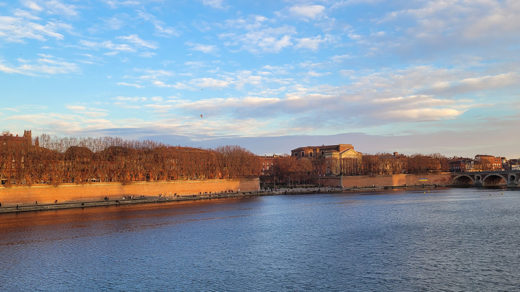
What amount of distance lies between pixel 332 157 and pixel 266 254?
96.3 meters

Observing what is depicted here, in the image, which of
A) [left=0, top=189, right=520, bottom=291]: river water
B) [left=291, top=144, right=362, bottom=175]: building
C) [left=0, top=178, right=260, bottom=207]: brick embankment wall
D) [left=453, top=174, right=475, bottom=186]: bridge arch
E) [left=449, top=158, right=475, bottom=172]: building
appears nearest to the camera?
[left=0, top=189, right=520, bottom=291]: river water

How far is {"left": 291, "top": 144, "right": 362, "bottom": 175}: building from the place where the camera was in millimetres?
106125

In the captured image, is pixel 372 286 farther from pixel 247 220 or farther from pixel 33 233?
pixel 33 233

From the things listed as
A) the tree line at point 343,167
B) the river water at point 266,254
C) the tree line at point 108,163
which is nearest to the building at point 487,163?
the tree line at point 343,167

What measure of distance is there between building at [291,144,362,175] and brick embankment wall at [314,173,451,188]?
27.9 feet

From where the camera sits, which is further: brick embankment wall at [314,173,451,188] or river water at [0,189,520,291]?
brick embankment wall at [314,173,451,188]

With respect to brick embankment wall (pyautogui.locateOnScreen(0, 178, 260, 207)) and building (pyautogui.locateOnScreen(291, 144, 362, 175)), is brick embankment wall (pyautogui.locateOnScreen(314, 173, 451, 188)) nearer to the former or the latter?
building (pyautogui.locateOnScreen(291, 144, 362, 175))

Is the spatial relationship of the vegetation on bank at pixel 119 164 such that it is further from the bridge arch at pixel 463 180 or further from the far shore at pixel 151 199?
the bridge arch at pixel 463 180

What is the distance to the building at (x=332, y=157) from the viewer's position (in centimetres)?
10612

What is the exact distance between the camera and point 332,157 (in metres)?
116

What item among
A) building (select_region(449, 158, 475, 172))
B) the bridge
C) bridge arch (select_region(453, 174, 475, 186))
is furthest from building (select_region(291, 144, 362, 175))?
building (select_region(449, 158, 475, 172))

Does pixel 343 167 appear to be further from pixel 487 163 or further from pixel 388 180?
pixel 487 163

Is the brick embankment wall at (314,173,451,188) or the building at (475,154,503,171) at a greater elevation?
the building at (475,154,503,171)

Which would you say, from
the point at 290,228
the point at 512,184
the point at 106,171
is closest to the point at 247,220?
the point at 290,228
